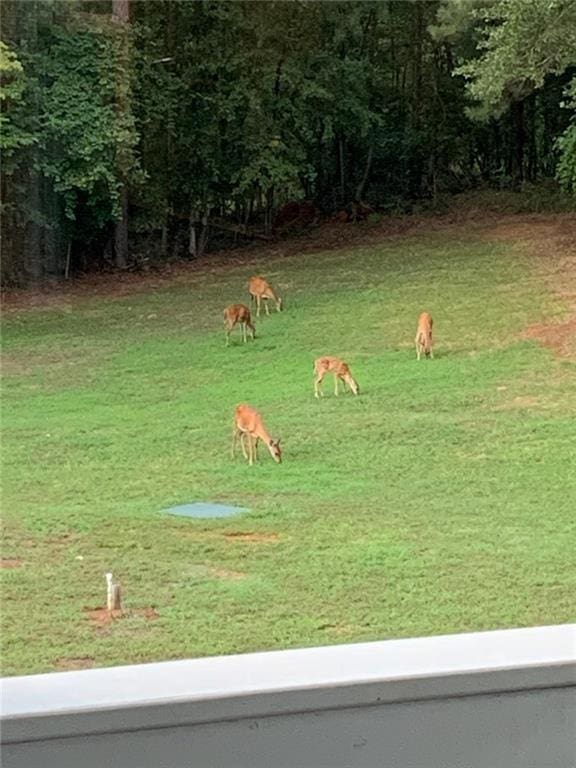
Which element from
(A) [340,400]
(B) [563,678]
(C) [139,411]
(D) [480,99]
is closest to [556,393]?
(A) [340,400]

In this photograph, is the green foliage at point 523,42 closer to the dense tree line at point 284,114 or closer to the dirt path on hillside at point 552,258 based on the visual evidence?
the dense tree line at point 284,114

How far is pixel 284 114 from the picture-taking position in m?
1.86

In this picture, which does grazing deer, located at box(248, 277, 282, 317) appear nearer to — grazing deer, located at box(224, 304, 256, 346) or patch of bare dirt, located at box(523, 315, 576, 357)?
grazing deer, located at box(224, 304, 256, 346)

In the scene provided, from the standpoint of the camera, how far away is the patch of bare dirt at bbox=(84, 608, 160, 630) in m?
1.23

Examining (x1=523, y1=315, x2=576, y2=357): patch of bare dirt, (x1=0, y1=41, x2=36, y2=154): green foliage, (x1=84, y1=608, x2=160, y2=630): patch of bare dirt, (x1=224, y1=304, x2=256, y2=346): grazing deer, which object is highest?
(x1=0, y1=41, x2=36, y2=154): green foliage

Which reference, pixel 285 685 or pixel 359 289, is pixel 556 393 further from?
pixel 285 685

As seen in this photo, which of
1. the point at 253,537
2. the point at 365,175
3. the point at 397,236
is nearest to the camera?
the point at 253,537

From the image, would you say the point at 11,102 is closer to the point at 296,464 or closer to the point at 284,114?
the point at 284,114

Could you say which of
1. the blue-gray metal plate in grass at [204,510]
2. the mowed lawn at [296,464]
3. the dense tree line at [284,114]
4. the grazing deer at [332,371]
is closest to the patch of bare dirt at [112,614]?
the mowed lawn at [296,464]

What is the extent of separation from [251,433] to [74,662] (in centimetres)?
88

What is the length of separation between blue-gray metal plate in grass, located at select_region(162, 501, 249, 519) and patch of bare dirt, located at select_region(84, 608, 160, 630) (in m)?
0.36

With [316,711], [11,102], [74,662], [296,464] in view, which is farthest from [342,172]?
[316,711]

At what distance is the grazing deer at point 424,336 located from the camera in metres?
2.09

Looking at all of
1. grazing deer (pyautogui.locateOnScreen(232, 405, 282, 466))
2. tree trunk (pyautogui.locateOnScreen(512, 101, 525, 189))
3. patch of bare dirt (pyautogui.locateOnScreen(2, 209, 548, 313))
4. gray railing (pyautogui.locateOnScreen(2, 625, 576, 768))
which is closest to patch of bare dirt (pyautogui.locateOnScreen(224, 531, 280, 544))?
grazing deer (pyautogui.locateOnScreen(232, 405, 282, 466))
